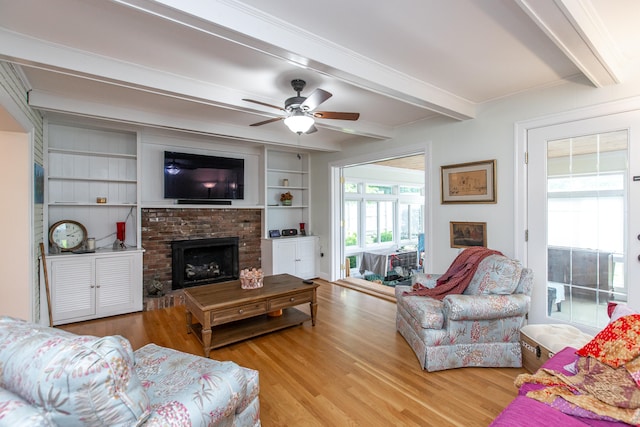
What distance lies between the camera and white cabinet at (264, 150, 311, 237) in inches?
223

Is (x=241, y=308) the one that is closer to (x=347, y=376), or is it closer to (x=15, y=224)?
(x=347, y=376)

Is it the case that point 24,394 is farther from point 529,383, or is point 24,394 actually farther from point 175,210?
point 175,210

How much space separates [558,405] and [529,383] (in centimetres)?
23

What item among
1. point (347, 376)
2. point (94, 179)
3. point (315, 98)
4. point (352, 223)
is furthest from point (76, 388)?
point (352, 223)

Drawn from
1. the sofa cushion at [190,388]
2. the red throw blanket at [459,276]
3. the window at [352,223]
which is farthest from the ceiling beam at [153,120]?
the red throw blanket at [459,276]

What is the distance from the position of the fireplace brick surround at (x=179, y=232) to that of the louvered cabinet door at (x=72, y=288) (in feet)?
2.15

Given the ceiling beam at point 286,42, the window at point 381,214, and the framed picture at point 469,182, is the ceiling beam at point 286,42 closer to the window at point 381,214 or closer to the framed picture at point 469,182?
the framed picture at point 469,182

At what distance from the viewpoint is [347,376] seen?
8.02 feet

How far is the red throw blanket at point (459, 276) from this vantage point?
2898 millimetres

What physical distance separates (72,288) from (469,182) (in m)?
4.82

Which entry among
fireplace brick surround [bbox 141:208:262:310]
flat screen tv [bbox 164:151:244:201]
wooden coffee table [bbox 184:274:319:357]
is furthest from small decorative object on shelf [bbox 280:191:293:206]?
wooden coffee table [bbox 184:274:319:357]

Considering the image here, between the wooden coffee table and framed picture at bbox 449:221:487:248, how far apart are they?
1.82 meters

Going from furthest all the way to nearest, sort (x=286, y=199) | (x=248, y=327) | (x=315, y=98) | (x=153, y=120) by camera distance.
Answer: (x=286, y=199) → (x=153, y=120) → (x=248, y=327) → (x=315, y=98)

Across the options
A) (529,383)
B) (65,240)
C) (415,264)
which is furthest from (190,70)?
(415,264)
